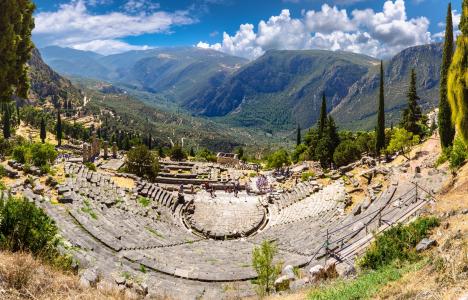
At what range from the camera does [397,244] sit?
1561 cm

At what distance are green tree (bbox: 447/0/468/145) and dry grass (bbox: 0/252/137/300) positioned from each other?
1230 cm

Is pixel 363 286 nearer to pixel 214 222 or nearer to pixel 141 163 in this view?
pixel 214 222

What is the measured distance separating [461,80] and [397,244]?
285 inches

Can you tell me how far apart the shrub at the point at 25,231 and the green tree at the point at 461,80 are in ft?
47.2

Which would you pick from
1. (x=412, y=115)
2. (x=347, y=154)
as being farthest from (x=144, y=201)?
(x=412, y=115)

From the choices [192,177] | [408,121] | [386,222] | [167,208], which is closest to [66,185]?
[167,208]

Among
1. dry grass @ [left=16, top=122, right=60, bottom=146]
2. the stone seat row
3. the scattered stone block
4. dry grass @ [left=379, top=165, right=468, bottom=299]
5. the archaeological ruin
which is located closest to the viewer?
dry grass @ [left=379, top=165, right=468, bottom=299]

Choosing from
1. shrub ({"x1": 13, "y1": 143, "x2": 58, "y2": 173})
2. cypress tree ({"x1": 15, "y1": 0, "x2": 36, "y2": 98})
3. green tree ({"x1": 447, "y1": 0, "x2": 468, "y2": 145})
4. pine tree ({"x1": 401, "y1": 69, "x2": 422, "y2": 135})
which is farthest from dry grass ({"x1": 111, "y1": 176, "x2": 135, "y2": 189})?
pine tree ({"x1": 401, "y1": 69, "x2": 422, "y2": 135})

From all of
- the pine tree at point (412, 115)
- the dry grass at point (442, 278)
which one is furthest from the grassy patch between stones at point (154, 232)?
the pine tree at point (412, 115)

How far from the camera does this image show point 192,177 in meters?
64.6

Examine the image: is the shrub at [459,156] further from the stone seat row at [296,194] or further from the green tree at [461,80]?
the green tree at [461,80]

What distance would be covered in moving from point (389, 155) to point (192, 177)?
31.8 meters

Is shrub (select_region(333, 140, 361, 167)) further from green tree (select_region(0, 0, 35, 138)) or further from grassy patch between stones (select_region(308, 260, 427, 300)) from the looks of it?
green tree (select_region(0, 0, 35, 138))

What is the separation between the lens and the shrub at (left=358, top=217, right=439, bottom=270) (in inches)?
597
